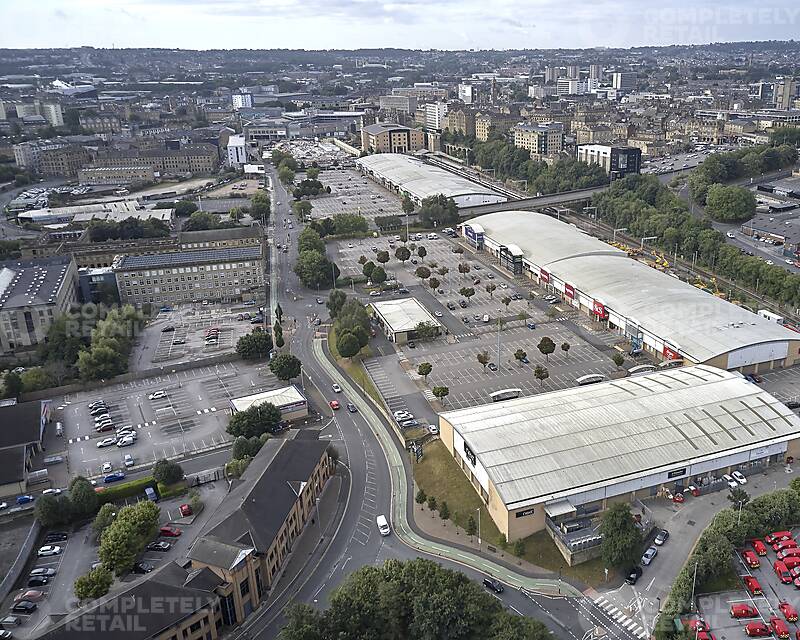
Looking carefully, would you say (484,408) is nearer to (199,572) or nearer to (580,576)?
(580,576)

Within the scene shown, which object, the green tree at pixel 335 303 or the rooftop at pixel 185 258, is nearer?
the green tree at pixel 335 303

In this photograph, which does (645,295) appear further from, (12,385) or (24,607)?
(12,385)

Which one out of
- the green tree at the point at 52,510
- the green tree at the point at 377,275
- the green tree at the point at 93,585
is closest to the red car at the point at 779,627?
the green tree at the point at 93,585

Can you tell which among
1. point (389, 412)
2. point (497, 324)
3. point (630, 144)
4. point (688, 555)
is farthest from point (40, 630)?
point (630, 144)

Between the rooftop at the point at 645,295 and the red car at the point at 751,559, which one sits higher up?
the rooftop at the point at 645,295

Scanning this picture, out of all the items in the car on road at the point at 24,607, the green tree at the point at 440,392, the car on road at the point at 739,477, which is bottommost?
the car on road at the point at 24,607

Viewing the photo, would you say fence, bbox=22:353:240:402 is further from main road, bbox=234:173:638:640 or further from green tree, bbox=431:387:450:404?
green tree, bbox=431:387:450:404

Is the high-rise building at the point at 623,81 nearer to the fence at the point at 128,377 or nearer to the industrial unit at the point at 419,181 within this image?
the industrial unit at the point at 419,181

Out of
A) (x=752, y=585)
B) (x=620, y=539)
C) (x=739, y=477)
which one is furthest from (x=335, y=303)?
(x=752, y=585)
